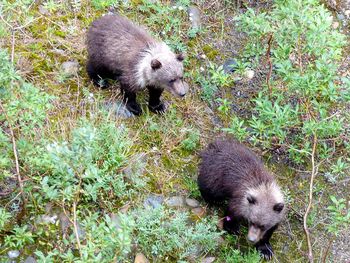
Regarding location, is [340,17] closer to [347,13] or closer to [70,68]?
[347,13]

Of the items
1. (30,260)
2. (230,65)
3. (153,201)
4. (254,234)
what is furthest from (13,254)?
(230,65)

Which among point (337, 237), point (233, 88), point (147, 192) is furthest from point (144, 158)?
point (337, 237)

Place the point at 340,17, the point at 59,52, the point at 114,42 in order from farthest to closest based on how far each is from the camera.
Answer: the point at 340,17, the point at 59,52, the point at 114,42

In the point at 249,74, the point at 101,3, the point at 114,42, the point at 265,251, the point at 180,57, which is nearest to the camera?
the point at 265,251

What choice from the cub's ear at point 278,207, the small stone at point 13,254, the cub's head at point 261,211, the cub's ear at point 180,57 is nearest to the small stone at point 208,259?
the cub's head at point 261,211

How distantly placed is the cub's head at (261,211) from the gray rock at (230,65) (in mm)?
2017

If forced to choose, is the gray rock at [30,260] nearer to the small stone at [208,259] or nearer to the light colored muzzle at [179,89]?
the small stone at [208,259]

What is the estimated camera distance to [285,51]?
21.1ft

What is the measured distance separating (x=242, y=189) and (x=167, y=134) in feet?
3.76

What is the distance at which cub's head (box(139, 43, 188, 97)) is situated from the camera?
22.0 ft

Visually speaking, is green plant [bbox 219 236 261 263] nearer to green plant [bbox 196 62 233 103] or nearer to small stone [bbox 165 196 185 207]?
small stone [bbox 165 196 185 207]

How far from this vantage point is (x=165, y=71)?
22.0 ft

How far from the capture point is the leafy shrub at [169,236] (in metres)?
5.42

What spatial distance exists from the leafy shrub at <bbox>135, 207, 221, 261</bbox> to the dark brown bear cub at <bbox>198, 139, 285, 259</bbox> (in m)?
0.44
